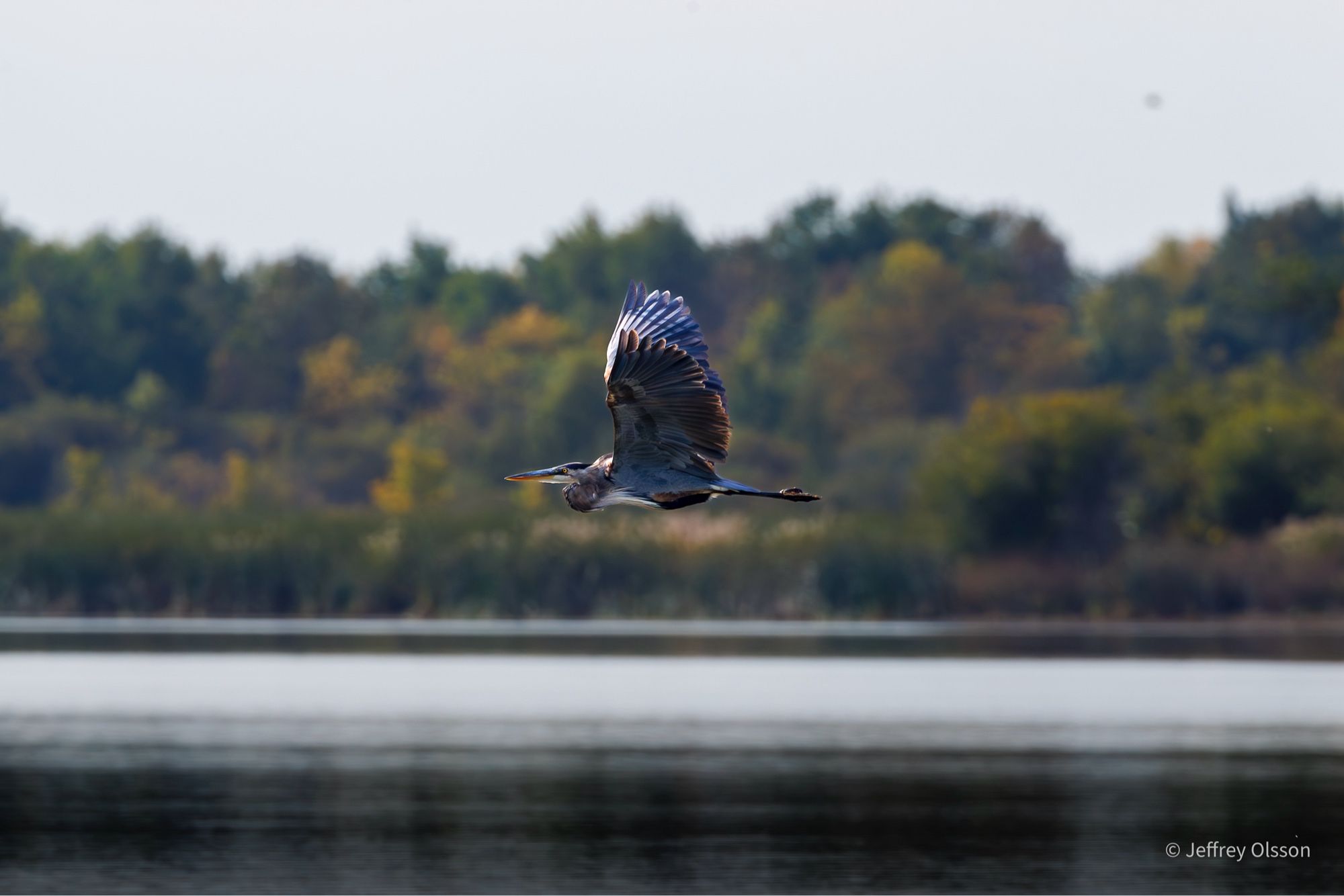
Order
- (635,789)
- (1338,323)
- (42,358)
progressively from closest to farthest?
1. (635,789)
2. (1338,323)
3. (42,358)

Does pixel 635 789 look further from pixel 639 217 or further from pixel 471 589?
pixel 639 217

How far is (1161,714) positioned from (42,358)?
60.5 meters

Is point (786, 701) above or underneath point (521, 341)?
underneath

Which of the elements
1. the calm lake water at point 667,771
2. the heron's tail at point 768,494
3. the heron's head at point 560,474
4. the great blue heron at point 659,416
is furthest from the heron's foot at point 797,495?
the calm lake water at point 667,771

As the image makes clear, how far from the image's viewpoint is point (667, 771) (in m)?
35.6

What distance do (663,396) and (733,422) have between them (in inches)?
2935

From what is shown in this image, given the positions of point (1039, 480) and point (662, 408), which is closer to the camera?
point (662, 408)

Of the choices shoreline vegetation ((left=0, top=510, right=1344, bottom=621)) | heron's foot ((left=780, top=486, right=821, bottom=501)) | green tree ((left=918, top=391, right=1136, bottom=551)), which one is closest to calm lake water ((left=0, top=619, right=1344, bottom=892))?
shoreline vegetation ((left=0, top=510, right=1344, bottom=621))

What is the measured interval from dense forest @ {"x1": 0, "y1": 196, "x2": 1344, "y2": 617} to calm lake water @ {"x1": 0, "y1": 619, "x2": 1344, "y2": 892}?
2.46 metres

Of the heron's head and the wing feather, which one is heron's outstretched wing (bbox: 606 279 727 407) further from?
the heron's head

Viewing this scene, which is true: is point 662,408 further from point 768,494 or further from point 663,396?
point 768,494

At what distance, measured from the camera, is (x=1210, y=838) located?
30.3m

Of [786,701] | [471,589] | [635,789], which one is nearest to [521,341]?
[471,589]

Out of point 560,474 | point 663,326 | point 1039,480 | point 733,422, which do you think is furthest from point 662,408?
point 733,422
